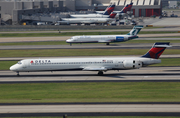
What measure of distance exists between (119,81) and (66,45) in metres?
47.0

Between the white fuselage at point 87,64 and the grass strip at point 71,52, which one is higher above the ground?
the white fuselage at point 87,64

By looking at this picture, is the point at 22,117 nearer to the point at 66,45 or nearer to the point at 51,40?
the point at 66,45

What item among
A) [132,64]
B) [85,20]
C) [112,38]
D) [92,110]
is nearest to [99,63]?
[132,64]

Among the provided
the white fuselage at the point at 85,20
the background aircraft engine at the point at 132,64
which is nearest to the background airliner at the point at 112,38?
the background aircraft engine at the point at 132,64

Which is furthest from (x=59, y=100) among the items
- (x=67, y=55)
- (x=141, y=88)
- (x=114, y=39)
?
(x=114, y=39)

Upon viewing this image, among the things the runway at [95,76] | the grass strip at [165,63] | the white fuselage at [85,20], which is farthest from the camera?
the white fuselage at [85,20]

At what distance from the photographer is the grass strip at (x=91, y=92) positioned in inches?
1387

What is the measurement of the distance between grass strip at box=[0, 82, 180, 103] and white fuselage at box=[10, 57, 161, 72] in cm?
573

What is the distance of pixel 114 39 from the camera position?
8894 cm

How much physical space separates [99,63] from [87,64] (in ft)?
6.39

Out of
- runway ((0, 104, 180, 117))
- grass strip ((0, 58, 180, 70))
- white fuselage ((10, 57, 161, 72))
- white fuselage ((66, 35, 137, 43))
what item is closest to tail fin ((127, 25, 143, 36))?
white fuselage ((66, 35, 137, 43))

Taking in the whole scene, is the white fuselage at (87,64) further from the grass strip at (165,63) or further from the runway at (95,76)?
the grass strip at (165,63)

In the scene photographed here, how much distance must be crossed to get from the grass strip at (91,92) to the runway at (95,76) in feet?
9.18

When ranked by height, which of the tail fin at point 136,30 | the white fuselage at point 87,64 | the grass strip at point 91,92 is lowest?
the grass strip at point 91,92
